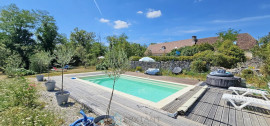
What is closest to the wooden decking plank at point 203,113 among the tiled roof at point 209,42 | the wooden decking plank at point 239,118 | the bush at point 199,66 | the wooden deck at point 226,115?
the wooden deck at point 226,115

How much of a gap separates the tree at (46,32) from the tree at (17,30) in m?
1.47

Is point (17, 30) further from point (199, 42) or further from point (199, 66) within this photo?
point (199, 42)

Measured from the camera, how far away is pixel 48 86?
5.41 metres

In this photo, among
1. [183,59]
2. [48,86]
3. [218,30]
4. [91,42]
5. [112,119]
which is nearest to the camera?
[112,119]

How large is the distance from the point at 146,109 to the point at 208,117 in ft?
5.62

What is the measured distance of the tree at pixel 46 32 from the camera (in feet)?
60.7

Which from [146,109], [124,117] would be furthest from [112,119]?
[146,109]

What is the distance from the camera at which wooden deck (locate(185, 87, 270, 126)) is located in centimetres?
271

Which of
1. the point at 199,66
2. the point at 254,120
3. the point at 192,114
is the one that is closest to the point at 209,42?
the point at 199,66

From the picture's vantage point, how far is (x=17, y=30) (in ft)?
51.6

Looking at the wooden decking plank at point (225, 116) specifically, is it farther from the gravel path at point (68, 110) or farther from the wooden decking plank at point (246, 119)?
the gravel path at point (68, 110)

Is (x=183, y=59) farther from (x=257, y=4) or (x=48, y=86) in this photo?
(x=48, y=86)

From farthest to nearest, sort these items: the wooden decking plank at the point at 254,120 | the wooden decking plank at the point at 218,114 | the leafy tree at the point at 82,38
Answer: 1. the leafy tree at the point at 82,38
2. the wooden decking plank at the point at 218,114
3. the wooden decking plank at the point at 254,120

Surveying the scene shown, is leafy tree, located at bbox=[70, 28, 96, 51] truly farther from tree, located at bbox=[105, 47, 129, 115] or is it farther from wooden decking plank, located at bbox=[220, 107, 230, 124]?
wooden decking plank, located at bbox=[220, 107, 230, 124]
